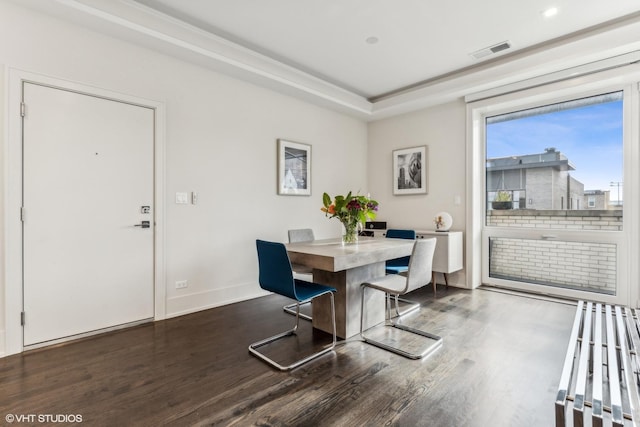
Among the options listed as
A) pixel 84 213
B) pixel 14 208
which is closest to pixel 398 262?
pixel 84 213

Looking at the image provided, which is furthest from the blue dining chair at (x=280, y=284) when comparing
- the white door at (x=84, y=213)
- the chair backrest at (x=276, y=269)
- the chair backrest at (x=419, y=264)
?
the white door at (x=84, y=213)

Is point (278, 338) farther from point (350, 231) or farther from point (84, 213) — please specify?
point (84, 213)

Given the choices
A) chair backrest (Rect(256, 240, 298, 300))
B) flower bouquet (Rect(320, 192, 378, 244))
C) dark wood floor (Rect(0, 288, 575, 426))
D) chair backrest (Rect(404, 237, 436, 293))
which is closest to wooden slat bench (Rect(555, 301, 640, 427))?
dark wood floor (Rect(0, 288, 575, 426))

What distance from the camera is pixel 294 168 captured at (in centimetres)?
429

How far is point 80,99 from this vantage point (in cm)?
265

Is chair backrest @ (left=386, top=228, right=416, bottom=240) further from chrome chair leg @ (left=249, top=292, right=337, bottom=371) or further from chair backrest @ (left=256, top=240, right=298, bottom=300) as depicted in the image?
chair backrest @ (left=256, top=240, right=298, bottom=300)

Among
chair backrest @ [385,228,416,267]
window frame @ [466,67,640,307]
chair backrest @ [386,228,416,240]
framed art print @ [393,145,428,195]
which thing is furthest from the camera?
framed art print @ [393,145,428,195]

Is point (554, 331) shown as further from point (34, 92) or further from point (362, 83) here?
point (34, 92)

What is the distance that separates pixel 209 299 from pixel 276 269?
1.53m

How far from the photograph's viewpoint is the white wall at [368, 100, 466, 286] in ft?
14.3

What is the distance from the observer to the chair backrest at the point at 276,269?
2221 millimetres

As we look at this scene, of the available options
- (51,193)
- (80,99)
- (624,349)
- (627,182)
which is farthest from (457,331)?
(80,99)

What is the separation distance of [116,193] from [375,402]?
2.73 metres

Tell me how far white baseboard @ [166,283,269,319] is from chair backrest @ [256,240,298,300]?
4.02 feet
